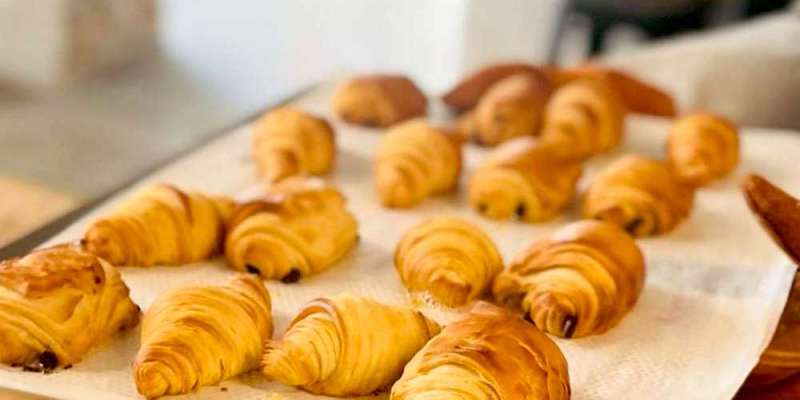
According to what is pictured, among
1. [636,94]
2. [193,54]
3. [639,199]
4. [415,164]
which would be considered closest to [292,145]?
[415,164]

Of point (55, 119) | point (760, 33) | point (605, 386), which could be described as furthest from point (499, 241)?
point (55, 119)

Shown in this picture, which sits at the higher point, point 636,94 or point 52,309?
point 52,309

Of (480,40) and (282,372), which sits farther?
(480,40)

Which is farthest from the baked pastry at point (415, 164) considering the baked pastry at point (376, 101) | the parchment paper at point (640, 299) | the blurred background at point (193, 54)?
the blurred background at point (193, 54)

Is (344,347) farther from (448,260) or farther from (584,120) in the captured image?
(584,120)

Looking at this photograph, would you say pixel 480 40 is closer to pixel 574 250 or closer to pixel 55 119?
pixel 55 119

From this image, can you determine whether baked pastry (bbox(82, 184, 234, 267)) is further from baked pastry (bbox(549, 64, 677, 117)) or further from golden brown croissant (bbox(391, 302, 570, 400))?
baked pastry (bbox(549, 64, 677, 117))
